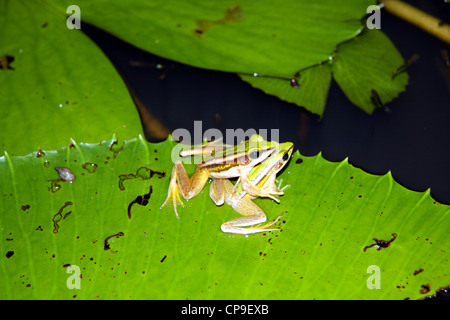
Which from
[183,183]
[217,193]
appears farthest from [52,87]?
[217,193]

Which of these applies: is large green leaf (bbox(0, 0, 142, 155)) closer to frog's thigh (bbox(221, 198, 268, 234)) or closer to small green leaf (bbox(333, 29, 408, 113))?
frog's thigh (bbox(221, 198, 268, 234))

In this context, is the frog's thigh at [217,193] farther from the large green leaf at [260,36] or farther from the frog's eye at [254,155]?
the large green leaf at [260,36]

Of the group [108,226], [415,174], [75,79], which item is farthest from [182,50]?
[415,174]

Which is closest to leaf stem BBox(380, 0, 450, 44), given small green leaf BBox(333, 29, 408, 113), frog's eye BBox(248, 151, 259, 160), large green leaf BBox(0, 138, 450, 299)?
small green leaf BBox(333, 29, 408, 113)

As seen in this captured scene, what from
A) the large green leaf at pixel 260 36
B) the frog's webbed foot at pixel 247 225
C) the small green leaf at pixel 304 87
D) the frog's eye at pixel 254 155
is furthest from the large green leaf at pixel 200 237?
the large green leaf at pixel 260 36

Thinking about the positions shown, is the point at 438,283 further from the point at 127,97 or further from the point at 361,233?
the point at 127,97

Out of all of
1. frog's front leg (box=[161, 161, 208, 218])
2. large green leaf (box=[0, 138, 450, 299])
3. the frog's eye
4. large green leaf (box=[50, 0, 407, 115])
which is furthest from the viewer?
large green leaf (box=[50, 0, 407, 115])
